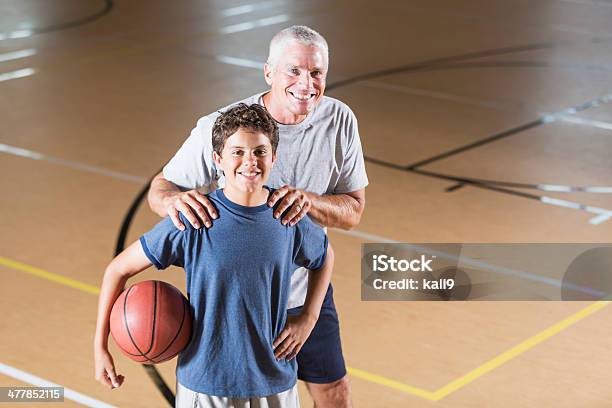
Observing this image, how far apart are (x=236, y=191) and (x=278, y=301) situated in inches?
16.3

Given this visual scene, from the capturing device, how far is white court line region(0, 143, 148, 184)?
890 cm

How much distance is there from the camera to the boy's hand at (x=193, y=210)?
128 inches

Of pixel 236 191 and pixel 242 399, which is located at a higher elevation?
pixel 236 191

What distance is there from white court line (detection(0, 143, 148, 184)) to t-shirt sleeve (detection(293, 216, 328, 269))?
542cm

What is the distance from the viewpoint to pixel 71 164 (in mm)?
9203

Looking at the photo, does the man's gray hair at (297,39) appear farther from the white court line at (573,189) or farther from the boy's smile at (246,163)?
the white court line at (573,189)

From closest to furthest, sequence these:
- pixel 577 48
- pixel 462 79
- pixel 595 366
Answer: pixel 595 366 → pixel 462 79 → pixel 577 48

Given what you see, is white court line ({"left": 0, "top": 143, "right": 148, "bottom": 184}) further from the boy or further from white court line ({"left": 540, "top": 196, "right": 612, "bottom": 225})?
the boy

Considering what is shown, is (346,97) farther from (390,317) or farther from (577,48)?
(390,317)

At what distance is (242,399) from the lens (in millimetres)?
3350

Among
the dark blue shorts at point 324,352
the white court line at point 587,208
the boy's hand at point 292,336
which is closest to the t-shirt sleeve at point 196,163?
the boy's hand at point 292,336

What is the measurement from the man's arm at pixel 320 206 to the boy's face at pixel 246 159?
12cm

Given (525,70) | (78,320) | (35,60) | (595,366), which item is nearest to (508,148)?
(525,70)

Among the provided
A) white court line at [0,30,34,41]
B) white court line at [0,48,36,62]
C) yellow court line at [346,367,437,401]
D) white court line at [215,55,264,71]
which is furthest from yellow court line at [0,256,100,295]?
white court line at [0,30,34,41]
